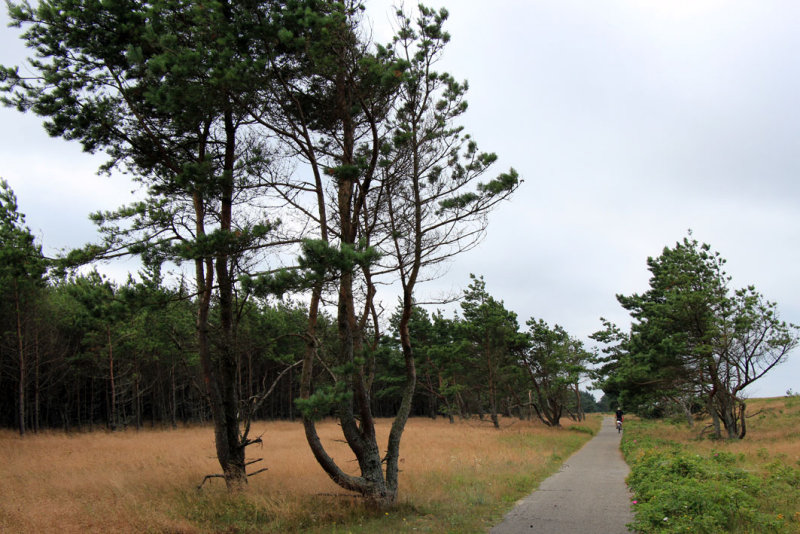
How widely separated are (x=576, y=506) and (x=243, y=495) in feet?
19.8

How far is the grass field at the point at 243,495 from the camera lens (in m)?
7.59

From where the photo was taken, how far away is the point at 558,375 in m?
34.2

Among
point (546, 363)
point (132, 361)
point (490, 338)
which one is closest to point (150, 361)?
point (132, 361)

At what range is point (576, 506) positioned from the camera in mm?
8805

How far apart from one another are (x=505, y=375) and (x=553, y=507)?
27661mm

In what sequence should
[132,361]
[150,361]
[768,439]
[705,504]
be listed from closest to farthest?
[705,504]
[768,439]
[132,361]
[150,361]

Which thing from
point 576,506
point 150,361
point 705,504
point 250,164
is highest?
point 250,164

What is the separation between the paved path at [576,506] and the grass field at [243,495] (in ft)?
1.34

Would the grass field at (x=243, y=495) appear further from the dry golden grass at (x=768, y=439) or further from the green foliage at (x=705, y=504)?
the dry golden grass at (x=768, y=439)

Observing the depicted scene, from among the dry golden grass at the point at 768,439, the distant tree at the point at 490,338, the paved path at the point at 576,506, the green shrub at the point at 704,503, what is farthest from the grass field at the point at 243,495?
the distant tree at the point at 490,338

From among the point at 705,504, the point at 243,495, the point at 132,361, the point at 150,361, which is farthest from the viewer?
the point at 150,361

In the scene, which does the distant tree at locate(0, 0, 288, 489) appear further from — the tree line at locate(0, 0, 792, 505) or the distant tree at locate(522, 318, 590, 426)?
the distant tree at locate(522, 318, 590, 426)

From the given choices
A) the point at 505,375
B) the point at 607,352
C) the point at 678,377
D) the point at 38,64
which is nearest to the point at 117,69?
the point at 38,64

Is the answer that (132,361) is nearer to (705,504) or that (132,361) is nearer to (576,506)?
(576,506)
